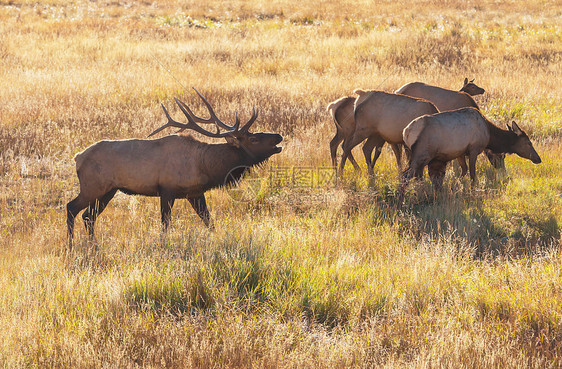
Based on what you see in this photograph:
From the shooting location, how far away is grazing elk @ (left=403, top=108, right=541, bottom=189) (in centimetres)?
811

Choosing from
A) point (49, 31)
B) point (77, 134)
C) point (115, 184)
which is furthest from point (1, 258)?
point (49, 31)

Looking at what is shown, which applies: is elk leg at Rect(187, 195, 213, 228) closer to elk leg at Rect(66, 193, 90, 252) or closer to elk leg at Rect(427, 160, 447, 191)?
elk leg at Rect(66, 193, 90, 252)

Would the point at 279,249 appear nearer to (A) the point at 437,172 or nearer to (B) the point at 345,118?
(A) the point at 437,172

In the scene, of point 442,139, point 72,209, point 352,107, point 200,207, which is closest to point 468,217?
point 442,139

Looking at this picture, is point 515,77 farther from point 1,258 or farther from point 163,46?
point 1,258

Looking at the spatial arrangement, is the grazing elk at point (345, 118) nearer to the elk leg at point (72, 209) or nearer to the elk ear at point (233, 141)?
the elk ear at point (233, 141)

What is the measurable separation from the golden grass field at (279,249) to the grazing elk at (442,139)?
401 mm

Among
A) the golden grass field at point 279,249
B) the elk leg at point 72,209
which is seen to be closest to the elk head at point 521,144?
the golden grass field at point 279,249

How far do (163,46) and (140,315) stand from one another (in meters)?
18.3

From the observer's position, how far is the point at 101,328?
4.41m

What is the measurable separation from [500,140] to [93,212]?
19.9ft

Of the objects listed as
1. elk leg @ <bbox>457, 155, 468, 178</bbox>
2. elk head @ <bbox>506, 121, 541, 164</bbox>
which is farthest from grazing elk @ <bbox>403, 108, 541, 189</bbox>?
elk head @ <bbox>506, 121, 541, 164</bbox>

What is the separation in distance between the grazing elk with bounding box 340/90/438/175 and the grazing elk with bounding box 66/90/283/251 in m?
2.35

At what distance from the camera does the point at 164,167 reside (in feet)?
22.6
